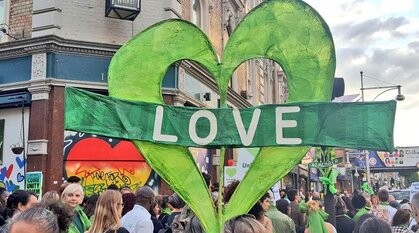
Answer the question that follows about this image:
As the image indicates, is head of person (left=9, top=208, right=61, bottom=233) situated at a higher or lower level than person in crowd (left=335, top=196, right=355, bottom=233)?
higher

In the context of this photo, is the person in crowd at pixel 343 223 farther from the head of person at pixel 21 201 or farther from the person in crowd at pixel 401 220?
the head of person at pixel 21 201

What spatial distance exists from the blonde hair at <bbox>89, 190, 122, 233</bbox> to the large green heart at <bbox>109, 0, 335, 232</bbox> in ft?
1.55

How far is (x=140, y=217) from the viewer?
4.89 metres

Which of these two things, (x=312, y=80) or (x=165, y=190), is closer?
(x=312, y=80)

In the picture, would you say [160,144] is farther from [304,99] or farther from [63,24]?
[63,24]

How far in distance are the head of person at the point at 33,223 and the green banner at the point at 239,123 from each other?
1632 millimetres

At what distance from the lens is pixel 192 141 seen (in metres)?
3.90

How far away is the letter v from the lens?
12.8ft

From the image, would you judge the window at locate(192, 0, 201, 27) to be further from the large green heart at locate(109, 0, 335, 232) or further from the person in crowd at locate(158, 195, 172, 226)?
the large green heart at locate(109, 0, 335, 232)

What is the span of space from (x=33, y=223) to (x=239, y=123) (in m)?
2.16

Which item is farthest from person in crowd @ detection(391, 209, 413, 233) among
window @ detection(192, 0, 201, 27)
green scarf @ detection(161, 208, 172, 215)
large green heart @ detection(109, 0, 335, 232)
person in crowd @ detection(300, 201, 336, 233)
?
window @ detection(192, 0, 201, 27)

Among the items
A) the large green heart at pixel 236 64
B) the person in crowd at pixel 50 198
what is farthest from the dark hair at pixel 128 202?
the large green heart at pixel 236 64

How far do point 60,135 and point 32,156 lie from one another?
859 mm

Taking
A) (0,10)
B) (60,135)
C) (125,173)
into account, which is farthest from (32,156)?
(0,10)
